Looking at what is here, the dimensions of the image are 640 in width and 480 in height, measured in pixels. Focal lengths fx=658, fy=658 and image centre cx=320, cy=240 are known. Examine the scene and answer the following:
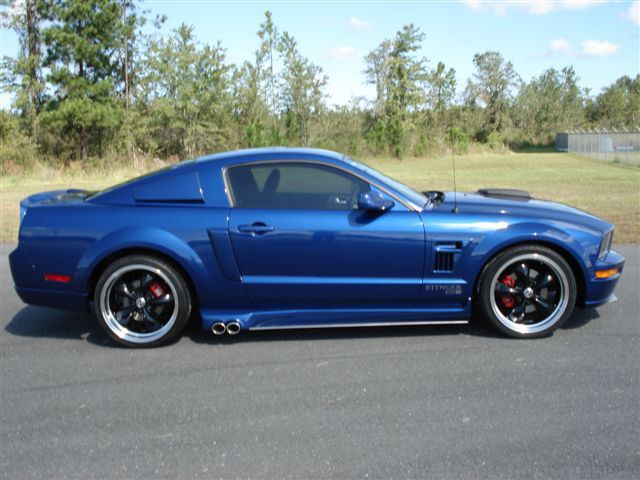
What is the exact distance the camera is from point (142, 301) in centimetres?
484

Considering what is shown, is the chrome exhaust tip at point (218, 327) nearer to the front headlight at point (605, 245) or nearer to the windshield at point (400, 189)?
the windshield at point (400, 189)

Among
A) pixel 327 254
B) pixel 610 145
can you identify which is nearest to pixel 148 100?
pixel 610 145

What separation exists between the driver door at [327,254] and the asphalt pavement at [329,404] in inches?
15.3

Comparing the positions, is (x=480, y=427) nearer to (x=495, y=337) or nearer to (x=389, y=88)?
(x=495, y=337)

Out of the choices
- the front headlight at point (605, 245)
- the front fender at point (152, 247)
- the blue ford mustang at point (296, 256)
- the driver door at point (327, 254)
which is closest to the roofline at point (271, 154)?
the blue ford mustang at point (296, 256)

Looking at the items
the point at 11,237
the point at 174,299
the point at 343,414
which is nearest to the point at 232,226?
the point at 174,299

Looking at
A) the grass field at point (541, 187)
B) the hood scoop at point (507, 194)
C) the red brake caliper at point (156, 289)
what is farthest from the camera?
the grass field at point (541, 187)

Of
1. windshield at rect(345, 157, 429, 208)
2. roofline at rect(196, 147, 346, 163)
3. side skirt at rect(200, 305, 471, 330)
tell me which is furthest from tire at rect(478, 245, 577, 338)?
roofline at rect(196, 147, 346, 163)

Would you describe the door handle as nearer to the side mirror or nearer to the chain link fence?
the side mirror

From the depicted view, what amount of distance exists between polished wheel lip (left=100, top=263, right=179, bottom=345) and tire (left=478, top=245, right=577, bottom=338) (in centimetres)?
226

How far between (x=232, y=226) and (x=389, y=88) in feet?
158

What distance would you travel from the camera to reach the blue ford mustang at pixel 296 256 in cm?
470

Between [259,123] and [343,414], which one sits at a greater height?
[259,123]

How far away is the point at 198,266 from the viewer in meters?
Answer: 4.73
